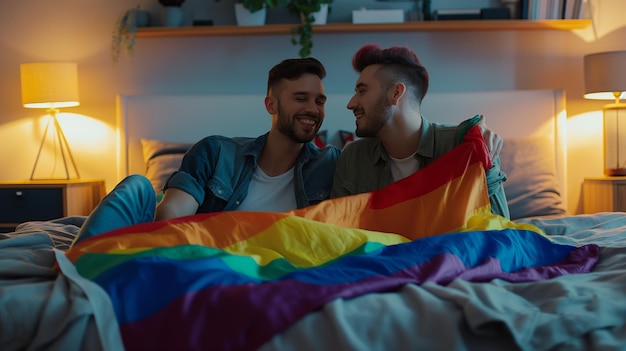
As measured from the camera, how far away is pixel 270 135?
2.52 meters

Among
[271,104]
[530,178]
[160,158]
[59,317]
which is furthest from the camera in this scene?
[160,158]

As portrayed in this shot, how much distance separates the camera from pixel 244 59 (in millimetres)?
4035

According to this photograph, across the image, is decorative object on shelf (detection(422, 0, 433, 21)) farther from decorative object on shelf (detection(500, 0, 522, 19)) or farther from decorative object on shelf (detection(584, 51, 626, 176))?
decorative object on shelf (detection(584, 51, 626, 176))

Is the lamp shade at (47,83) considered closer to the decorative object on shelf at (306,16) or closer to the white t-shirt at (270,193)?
the decorative object on shelf at (306,16)

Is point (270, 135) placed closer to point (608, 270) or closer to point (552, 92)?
point (608, 270)

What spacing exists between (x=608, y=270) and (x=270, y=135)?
52.1 inches

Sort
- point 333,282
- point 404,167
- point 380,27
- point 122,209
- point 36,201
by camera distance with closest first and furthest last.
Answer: point 333,282
point 122,209
point 404,167
point 36,201
point 380,27

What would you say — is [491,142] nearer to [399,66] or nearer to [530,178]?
[399,66]

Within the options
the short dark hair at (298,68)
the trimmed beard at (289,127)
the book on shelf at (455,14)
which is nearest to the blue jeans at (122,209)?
the trimmed beard at (289,127)

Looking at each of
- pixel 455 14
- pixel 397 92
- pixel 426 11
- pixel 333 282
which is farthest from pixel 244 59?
pixel 333 282

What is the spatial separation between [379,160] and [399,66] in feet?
1.14

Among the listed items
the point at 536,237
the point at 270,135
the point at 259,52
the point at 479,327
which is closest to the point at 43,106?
the point at 259,52

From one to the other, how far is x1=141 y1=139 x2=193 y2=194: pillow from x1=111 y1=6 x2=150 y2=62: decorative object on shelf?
647mm

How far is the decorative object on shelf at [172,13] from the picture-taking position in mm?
3887
